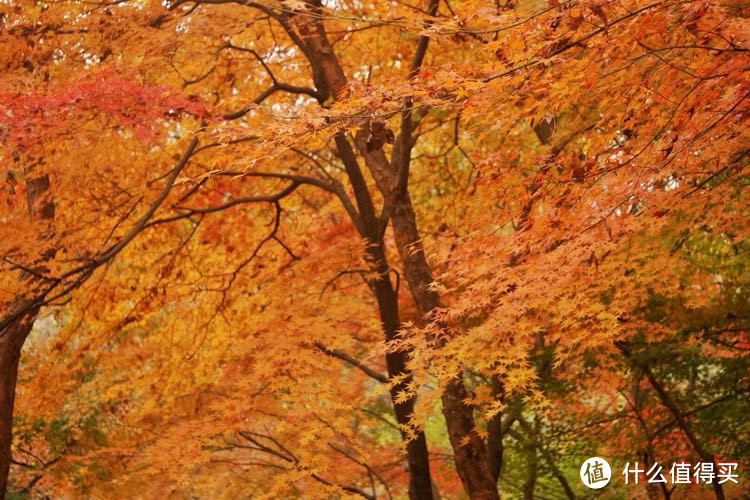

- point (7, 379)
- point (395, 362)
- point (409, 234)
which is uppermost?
point (409, 234)

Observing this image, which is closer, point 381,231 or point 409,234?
point 409,234

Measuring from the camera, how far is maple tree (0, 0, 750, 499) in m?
4.24

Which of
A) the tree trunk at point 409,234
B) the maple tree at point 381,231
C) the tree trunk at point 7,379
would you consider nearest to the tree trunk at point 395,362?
the maple tree at point 381,231

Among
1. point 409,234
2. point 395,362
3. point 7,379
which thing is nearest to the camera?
point 409,234

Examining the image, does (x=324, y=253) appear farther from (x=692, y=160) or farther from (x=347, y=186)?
(x=692, y=160)

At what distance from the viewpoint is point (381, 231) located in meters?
8.15

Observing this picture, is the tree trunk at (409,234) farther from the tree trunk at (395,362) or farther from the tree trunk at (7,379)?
the tree trunk at (7,379)

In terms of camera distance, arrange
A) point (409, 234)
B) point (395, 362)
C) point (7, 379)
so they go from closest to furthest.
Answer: point (409, 234), point (7, 379), point (395, 362)

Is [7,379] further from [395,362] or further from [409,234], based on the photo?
[409,234]

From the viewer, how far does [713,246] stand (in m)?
8.99

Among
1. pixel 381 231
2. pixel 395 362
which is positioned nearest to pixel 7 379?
pixel 395 362

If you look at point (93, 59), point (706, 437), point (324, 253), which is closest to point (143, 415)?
point (324, 253)

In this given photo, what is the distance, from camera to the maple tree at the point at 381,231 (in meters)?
4.24

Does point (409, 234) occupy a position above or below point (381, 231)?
below
